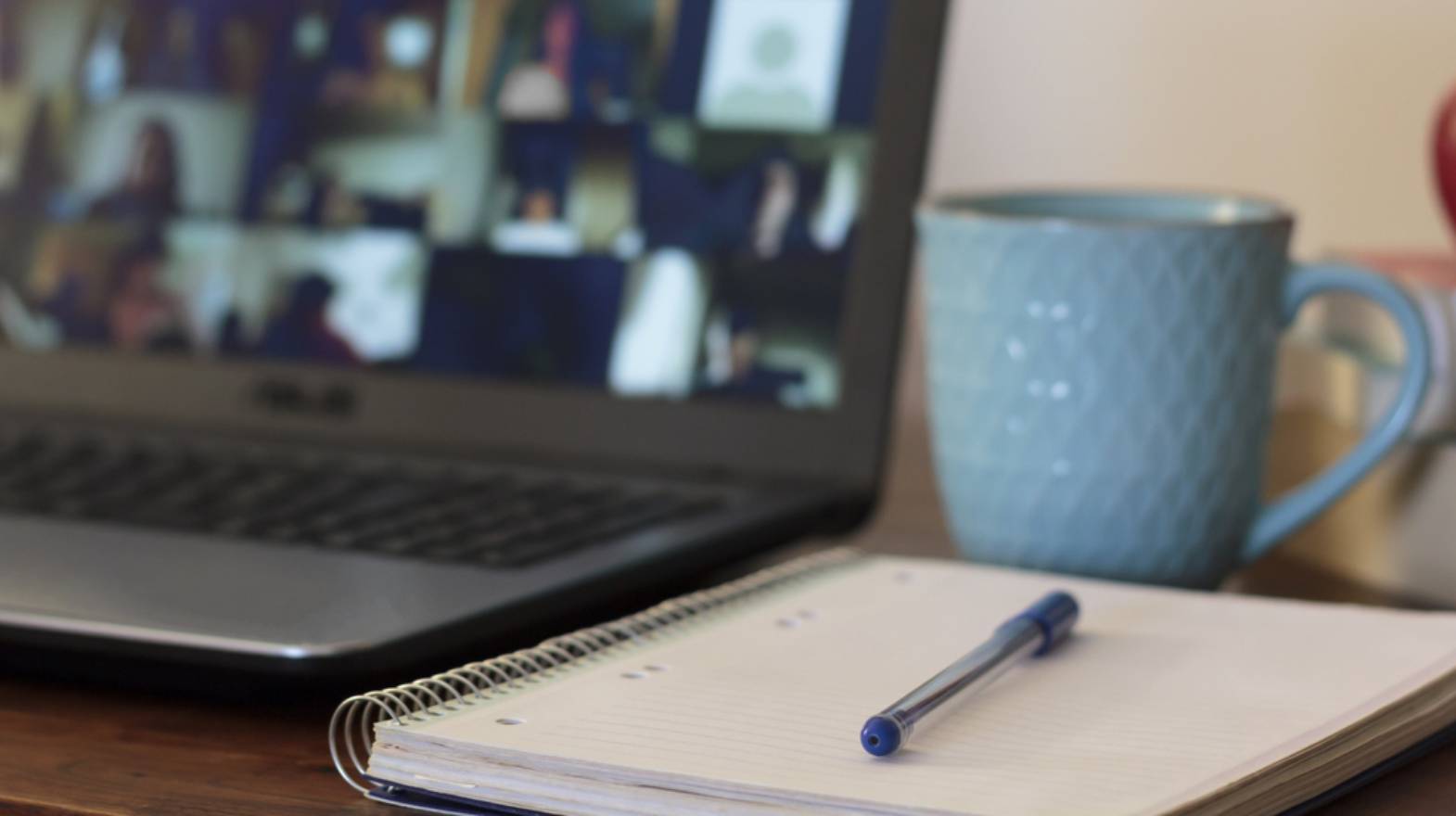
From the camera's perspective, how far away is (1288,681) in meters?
0.37

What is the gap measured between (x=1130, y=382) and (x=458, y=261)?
0.30m

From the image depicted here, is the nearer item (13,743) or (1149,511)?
(13,743)

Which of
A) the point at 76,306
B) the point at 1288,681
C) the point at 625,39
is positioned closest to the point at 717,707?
the point at 1288,681

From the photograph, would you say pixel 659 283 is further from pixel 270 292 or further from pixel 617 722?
pixel 617 722

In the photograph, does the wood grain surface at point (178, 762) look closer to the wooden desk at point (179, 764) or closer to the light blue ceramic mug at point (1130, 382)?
the wooden desk at point (179, 764)

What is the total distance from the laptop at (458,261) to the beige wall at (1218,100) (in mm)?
282

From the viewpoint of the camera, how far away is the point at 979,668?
0.36 meters

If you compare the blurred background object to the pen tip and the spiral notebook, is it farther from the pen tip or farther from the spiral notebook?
the pen tip

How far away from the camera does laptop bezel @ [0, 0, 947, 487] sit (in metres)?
0.60

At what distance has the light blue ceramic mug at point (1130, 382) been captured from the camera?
497mm

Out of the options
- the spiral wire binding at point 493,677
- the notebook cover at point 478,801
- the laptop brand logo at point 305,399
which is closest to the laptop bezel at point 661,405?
the laptop brand logo at point 305,399

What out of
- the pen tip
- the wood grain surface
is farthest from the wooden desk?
the pen tip

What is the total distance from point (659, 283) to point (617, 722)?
0.33 metres

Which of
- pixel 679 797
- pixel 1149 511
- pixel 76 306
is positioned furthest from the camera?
pixel 76 306
